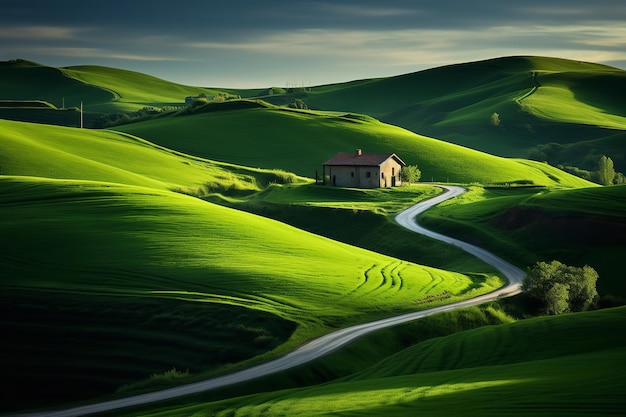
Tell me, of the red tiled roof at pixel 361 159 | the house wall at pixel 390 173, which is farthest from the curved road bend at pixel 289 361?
the red tiled roof at pixel 361 159

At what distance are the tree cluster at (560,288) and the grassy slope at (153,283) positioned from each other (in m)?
4.23

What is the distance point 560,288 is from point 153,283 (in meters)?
31.8

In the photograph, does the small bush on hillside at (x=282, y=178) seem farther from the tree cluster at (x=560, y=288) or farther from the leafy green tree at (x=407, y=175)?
the tree cluster at (x=560, y=288)

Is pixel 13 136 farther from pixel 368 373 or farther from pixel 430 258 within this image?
pixel 368 373

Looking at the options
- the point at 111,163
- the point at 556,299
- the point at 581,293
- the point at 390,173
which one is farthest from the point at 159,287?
the point at 111,163

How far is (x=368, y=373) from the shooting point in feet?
131

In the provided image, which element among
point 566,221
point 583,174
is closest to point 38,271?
point 566,221

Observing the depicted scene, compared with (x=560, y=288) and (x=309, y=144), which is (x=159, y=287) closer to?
(x=560, y=288)

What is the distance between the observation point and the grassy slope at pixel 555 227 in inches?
3125

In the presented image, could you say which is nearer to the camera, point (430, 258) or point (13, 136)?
point (430, 258)

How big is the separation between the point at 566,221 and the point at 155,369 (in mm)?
56500

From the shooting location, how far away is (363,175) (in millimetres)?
121062

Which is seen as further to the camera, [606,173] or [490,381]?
[606,173]

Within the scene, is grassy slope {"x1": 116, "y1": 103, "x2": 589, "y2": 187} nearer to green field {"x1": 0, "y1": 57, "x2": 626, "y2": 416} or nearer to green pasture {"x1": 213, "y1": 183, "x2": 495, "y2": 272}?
green pasture {"x1": 213, "y1": 183, "x2": 495, "y2": 272}
